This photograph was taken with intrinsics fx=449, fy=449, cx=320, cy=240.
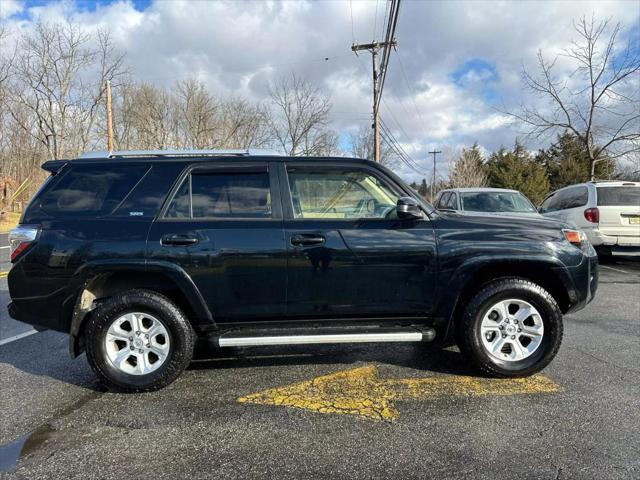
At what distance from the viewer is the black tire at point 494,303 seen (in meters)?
3.72

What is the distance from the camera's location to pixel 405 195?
12.5ft

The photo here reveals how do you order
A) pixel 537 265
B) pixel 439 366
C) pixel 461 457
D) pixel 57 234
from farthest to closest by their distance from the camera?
pixel 439 366 < pixel 537 265 < pixel 57 234 < pixel 461 457

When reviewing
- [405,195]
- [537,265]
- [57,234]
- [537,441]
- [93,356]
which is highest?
[405,195]

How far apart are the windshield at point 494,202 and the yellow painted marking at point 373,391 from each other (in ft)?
19.4

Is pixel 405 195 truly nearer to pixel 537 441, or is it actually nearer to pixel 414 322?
pixel 414 322

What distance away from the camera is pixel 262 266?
3.60m

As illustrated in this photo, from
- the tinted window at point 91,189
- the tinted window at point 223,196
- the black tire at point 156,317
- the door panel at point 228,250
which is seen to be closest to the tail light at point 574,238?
the door panel at point 228,250

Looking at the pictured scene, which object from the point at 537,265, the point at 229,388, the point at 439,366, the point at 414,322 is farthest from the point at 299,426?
the point at 537,265

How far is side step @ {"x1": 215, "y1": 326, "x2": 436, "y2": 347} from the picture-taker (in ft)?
11.7

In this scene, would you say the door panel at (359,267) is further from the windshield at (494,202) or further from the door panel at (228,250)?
the windshield at (494,202)

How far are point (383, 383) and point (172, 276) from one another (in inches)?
75.9

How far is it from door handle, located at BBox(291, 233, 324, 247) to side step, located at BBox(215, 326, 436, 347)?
0.70 metres

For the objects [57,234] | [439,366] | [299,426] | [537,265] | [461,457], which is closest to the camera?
[461,457]

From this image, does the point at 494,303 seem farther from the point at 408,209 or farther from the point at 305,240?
the point at 305,240
